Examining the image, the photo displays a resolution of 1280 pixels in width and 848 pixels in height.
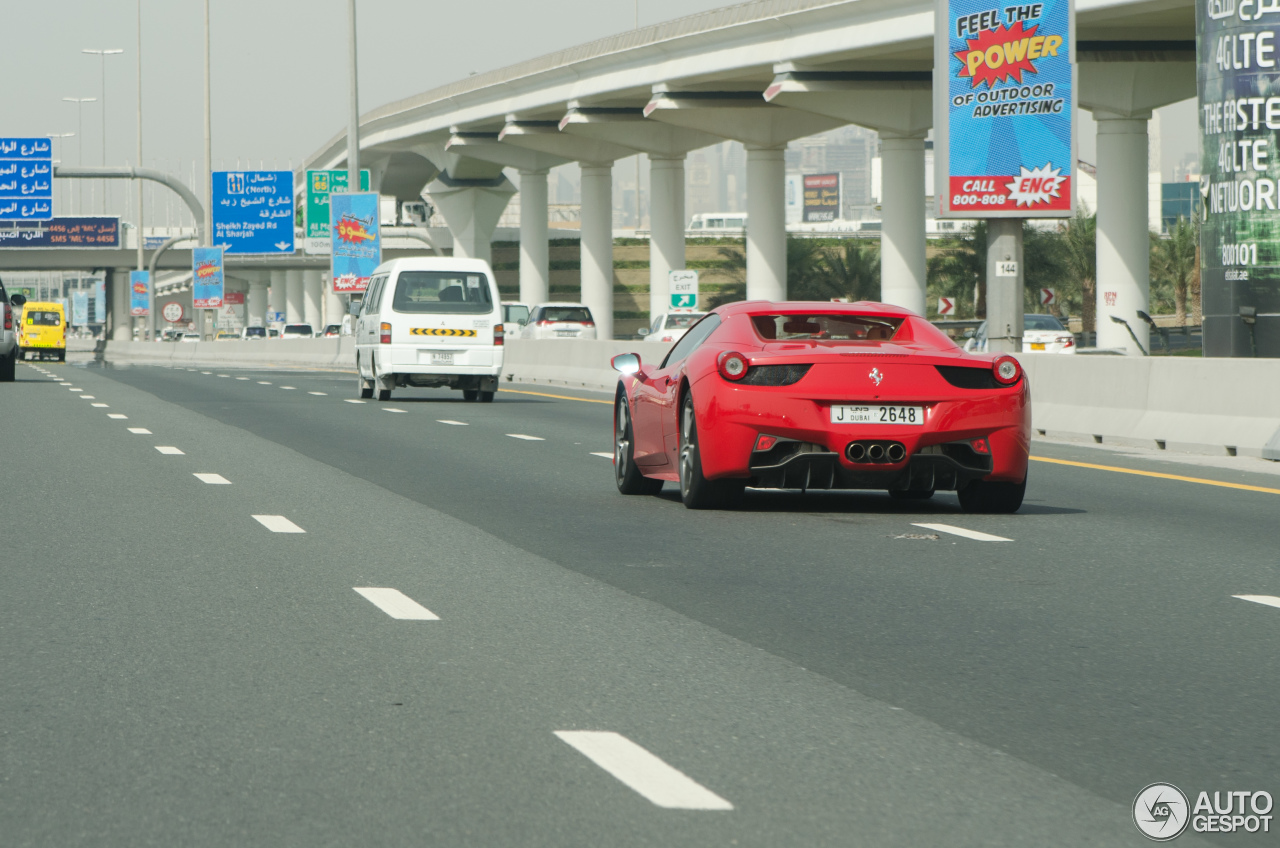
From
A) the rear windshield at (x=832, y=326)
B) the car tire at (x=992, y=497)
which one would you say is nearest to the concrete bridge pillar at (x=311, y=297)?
the rear windshield at (x=832, y=326)

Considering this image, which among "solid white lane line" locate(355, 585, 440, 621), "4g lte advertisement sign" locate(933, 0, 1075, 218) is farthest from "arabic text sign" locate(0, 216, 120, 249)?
"solid white lane line" locate(355, 585, 440, 621)

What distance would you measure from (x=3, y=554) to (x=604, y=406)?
18.4m

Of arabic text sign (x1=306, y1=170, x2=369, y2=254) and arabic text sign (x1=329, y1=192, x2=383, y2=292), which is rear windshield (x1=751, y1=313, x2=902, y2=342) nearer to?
arabic text sign (x1=329, y1=192, x2=383, y2=292)

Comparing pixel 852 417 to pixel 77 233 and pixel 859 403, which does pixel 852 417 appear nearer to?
pixel 859 403

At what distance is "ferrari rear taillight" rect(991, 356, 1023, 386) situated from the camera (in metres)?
11.4

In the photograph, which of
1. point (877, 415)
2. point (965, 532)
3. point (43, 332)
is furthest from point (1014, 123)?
point (43, 332)

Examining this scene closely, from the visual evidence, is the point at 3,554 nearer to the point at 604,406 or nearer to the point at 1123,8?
the point at 604,406

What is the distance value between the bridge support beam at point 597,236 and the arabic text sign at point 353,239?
1883cm

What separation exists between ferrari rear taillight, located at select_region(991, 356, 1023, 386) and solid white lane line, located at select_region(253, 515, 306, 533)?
393 centimetres

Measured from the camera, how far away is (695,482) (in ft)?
38.8

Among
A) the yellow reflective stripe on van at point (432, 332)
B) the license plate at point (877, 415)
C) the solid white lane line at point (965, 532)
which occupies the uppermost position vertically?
the yellow reflective stripe on van at point (432, 332)

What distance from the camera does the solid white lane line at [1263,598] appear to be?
835 cm

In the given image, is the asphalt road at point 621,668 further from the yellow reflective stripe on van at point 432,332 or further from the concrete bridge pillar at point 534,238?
the concrete bridge pillar at point 534,238

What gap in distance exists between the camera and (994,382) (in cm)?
1145
